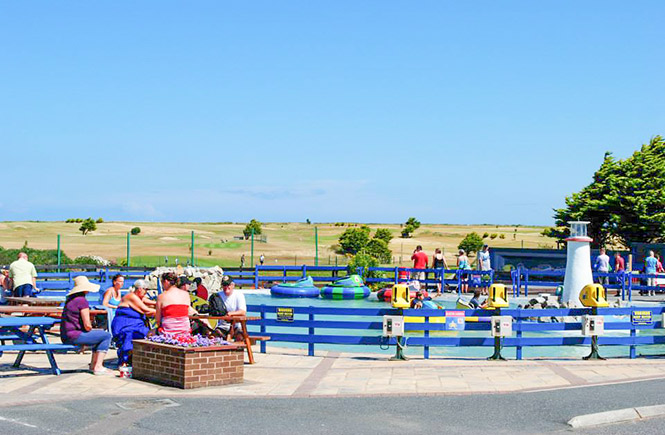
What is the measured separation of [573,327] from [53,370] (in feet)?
32.0

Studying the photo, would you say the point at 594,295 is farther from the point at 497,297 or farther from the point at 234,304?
the point at 234,304

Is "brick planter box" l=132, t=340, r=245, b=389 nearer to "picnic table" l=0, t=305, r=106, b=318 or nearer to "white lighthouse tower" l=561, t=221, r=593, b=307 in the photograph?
"picnic table" l=0, t=305, r=106, b=318

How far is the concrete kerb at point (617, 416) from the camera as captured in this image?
959 cm

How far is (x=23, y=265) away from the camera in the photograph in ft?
67.3

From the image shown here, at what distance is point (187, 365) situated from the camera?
11.6 meters

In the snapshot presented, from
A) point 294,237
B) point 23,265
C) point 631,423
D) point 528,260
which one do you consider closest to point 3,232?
point 294,237

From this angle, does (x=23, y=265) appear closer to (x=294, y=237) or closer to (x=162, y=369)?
(x=162, y=369)

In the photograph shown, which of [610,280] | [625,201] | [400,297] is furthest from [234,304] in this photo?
[625,201]

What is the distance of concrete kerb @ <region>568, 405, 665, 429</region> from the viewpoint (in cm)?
959

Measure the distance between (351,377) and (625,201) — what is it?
4141cm

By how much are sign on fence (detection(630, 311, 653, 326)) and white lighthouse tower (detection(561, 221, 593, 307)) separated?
780cm

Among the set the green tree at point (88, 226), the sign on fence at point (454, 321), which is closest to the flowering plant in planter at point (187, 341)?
the sign on fence at point (454, 321)

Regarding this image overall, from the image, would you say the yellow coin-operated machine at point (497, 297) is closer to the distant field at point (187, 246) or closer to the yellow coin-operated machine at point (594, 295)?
the yellow coin-operated machine at point (594, 295)

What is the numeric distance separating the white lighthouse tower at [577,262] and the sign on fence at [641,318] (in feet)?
25.6
